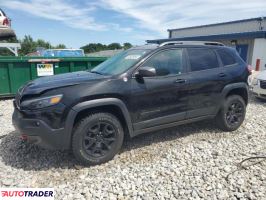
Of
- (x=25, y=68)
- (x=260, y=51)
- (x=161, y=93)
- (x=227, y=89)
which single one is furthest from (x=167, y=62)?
(x=260, y=51)

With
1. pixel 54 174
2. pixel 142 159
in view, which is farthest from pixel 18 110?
pixel 142 159

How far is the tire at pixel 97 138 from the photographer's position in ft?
11.5

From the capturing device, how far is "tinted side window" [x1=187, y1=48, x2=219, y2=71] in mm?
4496

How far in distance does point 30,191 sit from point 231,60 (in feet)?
14.2

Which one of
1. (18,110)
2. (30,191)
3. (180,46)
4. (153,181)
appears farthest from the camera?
(180,46)

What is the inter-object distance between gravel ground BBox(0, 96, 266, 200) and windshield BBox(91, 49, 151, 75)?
1.38m

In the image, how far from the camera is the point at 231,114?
4.99m

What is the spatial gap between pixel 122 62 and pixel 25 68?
4.94m

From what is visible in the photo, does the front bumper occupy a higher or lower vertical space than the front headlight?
lower

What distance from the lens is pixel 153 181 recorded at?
3.32 metres

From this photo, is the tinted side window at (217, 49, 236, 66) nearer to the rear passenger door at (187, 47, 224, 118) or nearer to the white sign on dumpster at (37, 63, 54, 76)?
the rear passenger door at (187, 47, 224, 118)

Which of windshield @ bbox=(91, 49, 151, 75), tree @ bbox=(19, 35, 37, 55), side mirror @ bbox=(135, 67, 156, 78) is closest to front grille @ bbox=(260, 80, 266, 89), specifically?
windshield @ bbox=(91, 49, 151, 75)

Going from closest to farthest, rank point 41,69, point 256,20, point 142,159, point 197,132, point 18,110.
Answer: point 18,110
point 142,159
point 197,132
point 41,69
point 256,20

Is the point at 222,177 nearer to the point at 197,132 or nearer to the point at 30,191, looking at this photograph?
the point at 197,132
